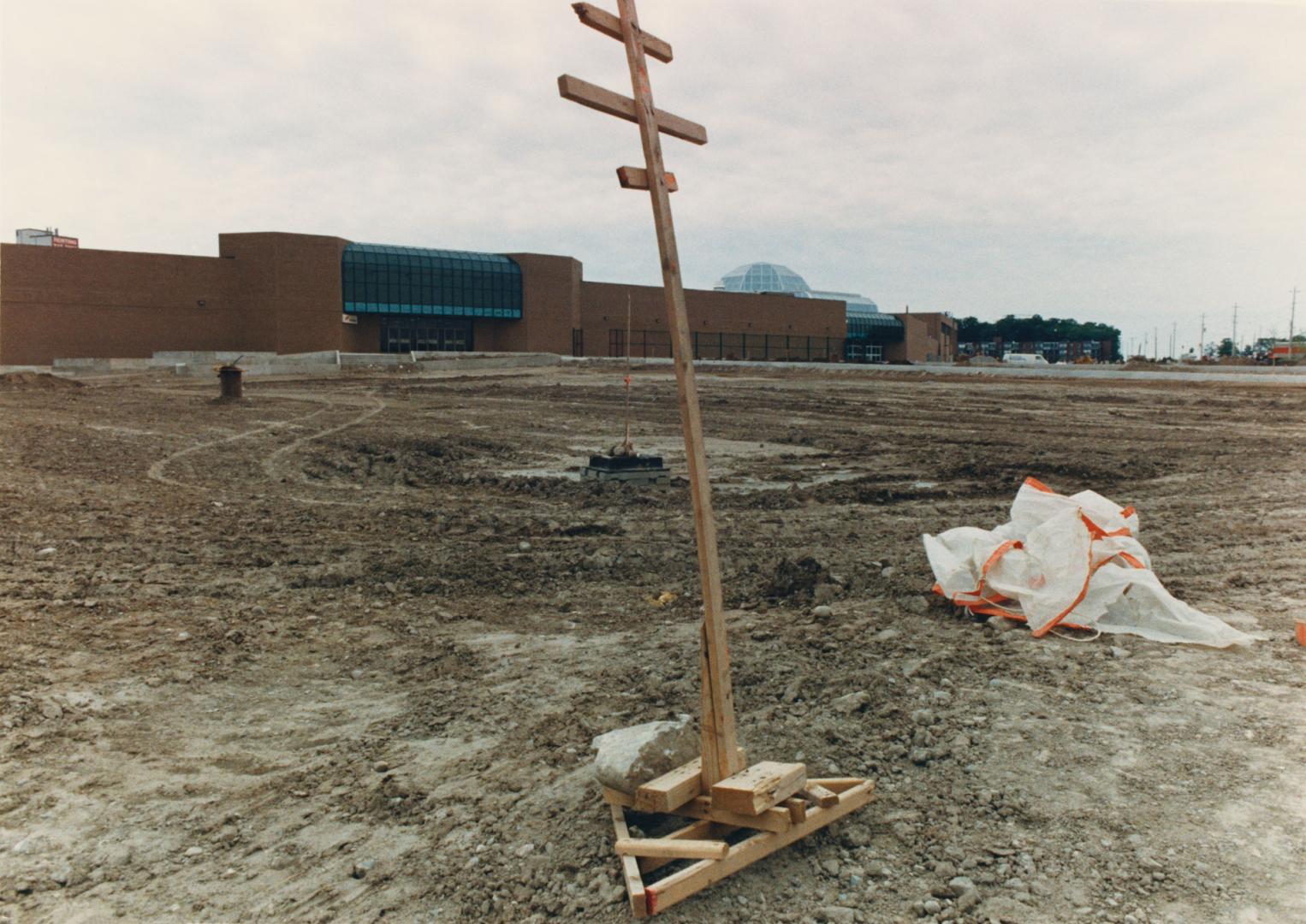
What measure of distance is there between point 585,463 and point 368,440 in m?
4.49

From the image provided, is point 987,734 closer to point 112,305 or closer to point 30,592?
point 30,592

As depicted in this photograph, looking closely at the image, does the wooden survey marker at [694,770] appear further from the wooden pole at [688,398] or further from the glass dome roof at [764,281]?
the glass dome roof at [764,281]

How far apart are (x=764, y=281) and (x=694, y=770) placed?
4527 inches

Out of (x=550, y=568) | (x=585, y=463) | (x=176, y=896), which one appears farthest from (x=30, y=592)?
(x=585, y=463)

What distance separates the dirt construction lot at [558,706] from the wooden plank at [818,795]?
0.16 metres

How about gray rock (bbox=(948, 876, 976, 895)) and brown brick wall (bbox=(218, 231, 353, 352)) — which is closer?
gray rock (bbox=(948, 876, 976, 895))

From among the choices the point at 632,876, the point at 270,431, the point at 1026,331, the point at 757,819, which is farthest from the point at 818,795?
the point at 1026,331

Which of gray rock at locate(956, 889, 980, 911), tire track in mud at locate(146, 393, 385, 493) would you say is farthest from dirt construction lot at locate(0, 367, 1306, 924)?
tire track in mud at locate(146, 393, 385, 493)

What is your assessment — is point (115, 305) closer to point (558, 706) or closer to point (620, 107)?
point (558, 706)

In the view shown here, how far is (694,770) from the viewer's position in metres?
3.89

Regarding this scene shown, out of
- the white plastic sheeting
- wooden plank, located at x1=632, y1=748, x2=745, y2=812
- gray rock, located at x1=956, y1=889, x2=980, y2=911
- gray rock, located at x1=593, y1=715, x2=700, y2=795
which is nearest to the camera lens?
gray rock, located at x1=956, y1=889, x2=980, y2=911

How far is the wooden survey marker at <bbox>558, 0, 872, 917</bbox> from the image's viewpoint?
3.42 meters

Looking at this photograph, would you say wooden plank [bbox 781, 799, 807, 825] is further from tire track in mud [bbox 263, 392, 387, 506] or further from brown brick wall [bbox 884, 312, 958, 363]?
brown brick wall [bbox 884, 312, 958, 363]

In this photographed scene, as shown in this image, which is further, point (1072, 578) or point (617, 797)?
point (1072, 578)
